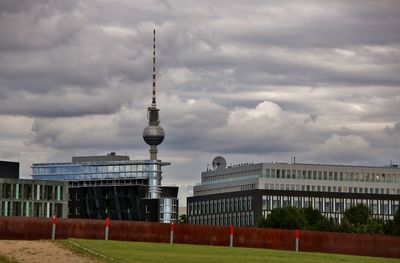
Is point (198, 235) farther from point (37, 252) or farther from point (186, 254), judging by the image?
point (37, 252)

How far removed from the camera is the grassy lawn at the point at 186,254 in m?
63.0

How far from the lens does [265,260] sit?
6512cm

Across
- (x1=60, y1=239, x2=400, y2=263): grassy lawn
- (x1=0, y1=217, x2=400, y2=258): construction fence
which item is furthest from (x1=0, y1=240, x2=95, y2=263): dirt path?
(x1=0, y1=217, x2=400, y2=258): construction fence

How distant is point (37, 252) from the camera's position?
6253 centimetres

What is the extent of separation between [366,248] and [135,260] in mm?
25686

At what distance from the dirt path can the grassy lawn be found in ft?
3.53

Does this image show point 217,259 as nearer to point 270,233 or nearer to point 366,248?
point 270,233

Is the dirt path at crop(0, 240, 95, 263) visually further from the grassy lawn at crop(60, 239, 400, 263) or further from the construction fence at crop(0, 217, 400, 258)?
the construction fence at crop(0, 217, 400, 258)

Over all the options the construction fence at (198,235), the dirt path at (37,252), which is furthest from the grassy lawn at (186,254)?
the construction fence at (198,235)

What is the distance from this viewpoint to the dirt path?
6028 cm

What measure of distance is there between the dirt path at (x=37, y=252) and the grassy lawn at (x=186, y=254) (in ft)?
3.53

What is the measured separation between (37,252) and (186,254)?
8608 millimetres

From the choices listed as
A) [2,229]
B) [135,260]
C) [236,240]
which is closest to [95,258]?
[135,260]

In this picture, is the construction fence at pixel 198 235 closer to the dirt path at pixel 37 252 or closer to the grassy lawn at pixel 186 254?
the grassy lawn at pixel 186 254
